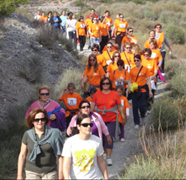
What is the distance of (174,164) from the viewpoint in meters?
5.52

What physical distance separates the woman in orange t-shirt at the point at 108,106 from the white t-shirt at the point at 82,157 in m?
2.19

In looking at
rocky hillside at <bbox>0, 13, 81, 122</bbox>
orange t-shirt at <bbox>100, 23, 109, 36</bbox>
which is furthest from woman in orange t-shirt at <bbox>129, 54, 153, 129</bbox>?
orange t-shirt at <bbox>100, 23, 109, 36</bbox>

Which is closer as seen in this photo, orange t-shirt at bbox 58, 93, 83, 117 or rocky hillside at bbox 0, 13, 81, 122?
orange t-shirt at bbox 58, 93, 83, 117

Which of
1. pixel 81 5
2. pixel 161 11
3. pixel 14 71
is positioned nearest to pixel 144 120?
pixel 14 71

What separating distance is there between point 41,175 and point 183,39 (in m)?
21.7

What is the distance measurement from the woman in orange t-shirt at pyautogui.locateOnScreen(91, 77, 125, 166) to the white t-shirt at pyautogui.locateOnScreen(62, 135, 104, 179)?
2.19 metres

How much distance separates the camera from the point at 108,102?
6.75 meters

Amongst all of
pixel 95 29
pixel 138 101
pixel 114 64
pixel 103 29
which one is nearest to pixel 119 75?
pixel 114 64

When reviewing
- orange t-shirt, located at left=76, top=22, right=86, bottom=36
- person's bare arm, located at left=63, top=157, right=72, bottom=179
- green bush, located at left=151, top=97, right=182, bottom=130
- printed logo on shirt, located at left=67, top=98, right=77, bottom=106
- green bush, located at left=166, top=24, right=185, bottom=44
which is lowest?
green bush, located at left=166, top=24, right=185, bottom=44

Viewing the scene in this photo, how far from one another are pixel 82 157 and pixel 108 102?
242 cm

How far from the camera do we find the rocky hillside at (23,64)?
10602 millimetres

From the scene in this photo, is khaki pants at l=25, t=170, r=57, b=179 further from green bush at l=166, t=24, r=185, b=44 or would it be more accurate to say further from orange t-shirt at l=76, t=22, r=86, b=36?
green bush at l=166, t=24, r=185, b=44

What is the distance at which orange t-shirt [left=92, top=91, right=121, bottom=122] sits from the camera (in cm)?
675

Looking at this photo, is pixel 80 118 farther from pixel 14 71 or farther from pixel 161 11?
pixel 161 11
